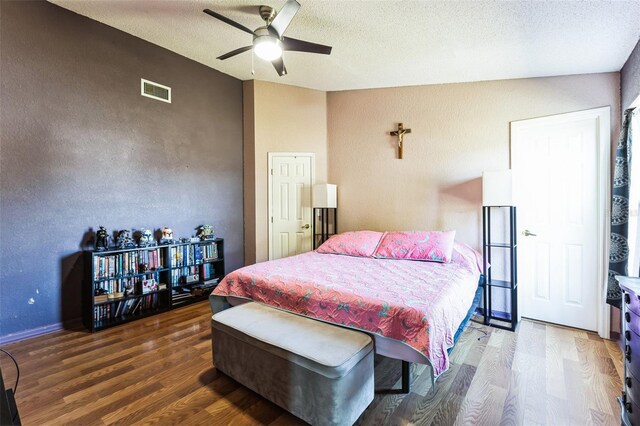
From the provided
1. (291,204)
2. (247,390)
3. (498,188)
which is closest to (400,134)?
(498,188)

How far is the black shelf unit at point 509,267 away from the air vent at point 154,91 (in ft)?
12.8

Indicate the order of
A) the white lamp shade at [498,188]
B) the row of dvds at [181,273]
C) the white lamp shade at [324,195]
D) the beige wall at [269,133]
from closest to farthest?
1. the white lamp shade at [498,188]
2. the row of dvds at [181,273]
3. the white lamp shade at [324,195]
4. the beige wall at [269,133]

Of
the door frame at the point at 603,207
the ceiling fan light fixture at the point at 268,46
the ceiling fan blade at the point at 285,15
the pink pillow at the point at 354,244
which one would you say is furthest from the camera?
the pink pillow at the point at 354,244

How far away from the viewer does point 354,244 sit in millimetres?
3479

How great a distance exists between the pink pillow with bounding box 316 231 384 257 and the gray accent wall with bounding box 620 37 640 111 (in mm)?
2483

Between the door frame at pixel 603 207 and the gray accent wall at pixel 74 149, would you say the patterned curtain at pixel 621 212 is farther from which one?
the gray accent wall at pixel 74 149

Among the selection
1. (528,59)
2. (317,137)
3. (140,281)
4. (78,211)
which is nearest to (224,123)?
(317,137)

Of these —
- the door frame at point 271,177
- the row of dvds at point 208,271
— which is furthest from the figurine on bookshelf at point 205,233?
the door frame at point 271,177

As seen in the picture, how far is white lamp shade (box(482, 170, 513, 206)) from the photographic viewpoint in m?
2.87

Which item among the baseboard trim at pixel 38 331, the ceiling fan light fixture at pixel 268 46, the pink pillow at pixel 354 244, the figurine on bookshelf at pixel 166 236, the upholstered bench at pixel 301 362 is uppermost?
the ceiling fan light fixture at pixel 268 46

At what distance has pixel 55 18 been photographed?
2.78 m

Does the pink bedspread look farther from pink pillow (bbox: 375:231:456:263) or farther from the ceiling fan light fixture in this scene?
the ceiling fan light fixture

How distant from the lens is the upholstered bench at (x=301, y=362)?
152 cm

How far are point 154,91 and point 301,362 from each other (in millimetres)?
3512
